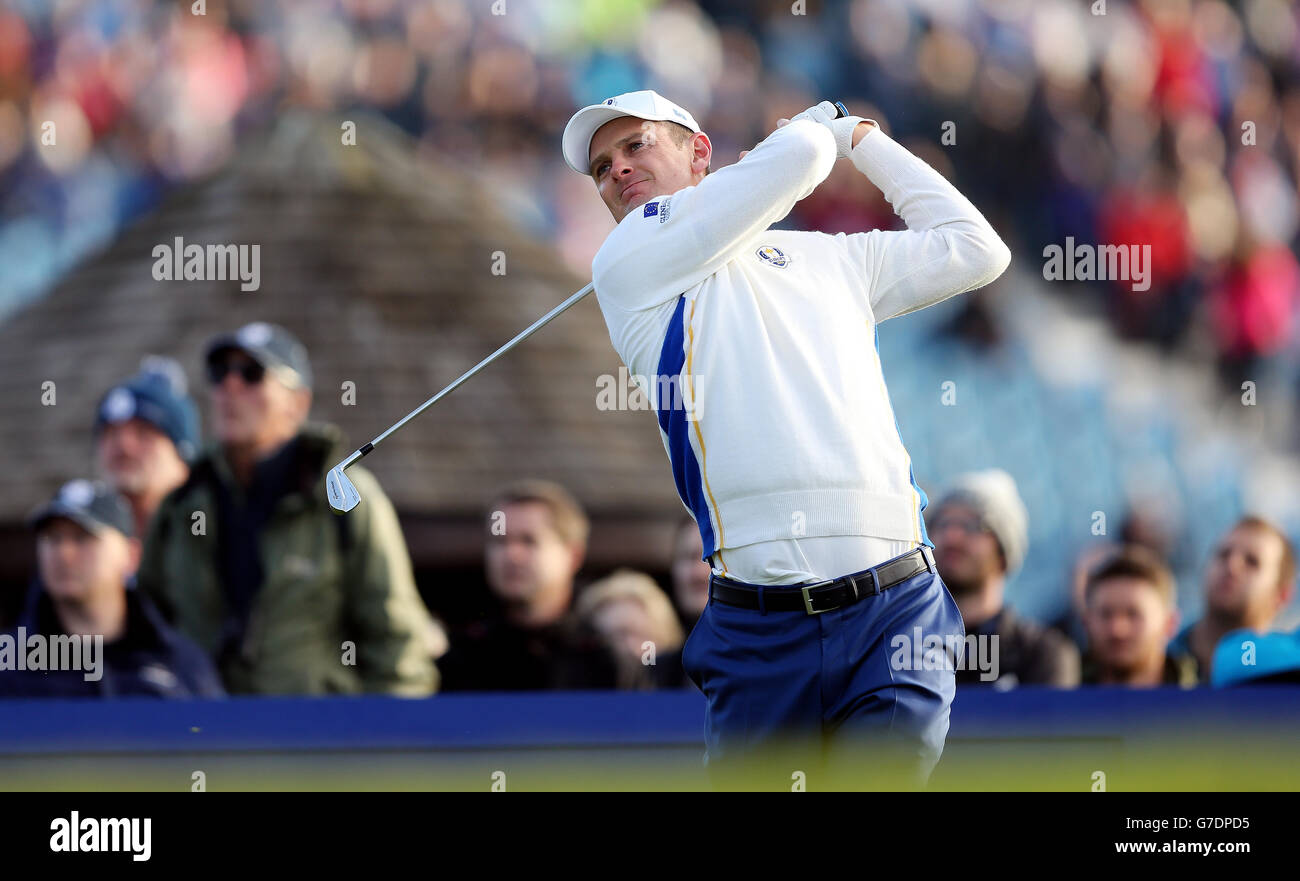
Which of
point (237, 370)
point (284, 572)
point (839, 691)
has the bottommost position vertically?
point (839, 691)

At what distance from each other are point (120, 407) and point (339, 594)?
1.02 metres

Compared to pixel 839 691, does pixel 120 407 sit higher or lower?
higher

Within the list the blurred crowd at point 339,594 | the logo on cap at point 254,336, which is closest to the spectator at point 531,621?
the blurred crowd at point 339,594

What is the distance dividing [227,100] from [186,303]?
765mm

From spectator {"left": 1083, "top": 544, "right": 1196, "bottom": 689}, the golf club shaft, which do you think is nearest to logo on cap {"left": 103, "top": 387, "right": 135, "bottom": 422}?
the golf club shaft

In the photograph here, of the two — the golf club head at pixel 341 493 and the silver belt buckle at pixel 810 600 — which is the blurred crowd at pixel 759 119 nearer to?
the golf club head at pixel 341 493

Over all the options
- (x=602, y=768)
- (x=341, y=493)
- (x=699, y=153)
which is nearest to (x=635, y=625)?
(x=602, y=768)

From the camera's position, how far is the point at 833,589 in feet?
7.86

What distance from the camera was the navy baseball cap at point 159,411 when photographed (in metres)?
5.31

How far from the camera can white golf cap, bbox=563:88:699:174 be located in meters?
2.65

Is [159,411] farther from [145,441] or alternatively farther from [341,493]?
[341,493]

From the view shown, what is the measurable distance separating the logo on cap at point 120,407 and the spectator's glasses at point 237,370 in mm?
291

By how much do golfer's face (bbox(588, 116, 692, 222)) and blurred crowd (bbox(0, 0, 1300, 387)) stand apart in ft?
10.3
